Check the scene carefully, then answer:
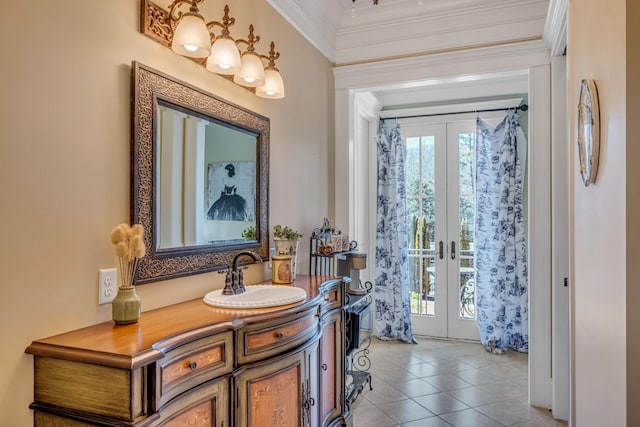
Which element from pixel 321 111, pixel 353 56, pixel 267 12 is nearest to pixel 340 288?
pixel 321 111

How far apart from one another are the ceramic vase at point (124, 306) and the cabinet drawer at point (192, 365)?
0.27 m

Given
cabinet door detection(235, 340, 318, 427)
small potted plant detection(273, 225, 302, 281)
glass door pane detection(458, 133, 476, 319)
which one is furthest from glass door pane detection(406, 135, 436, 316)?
cabinet door detection(235, 340, 318, 427)

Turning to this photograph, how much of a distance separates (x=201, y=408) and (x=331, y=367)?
3.66 feet

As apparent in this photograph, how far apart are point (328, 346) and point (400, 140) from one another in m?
2.81

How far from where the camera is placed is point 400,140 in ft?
14.9

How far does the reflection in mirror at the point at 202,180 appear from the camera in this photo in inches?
69.2

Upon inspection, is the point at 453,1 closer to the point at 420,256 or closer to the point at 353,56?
the point at 353,56

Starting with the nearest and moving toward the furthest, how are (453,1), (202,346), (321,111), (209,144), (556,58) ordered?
(202,346) < (209,144) < (556,58) < (453,1) < (321,111)

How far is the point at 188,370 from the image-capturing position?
133 centimetres

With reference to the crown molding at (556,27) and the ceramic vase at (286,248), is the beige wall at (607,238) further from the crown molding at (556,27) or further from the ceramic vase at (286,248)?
the ceramic vase at (286,248)

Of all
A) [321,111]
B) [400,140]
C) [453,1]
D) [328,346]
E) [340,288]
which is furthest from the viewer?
[400,140]

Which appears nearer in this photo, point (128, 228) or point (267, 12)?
point (128, 228)

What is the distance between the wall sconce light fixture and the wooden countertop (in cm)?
108

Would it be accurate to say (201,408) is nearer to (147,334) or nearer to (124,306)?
(147,334)
